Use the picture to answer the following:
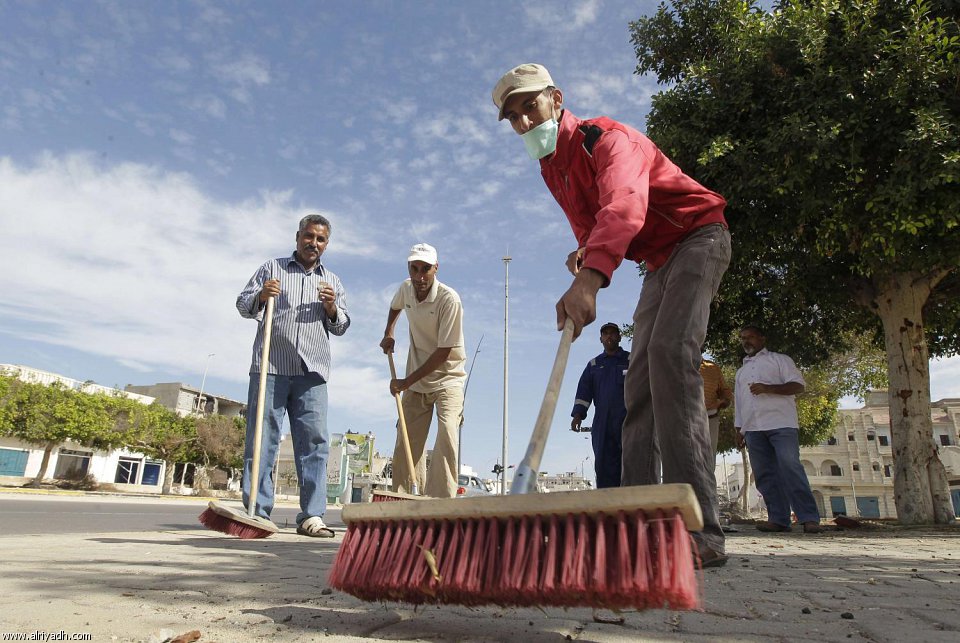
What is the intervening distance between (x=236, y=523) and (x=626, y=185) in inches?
129

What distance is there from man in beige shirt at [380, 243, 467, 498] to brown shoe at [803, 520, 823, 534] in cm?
356

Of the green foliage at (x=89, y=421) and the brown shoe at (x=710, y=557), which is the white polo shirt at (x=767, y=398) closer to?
the brown shoe at (x=710, y=557)

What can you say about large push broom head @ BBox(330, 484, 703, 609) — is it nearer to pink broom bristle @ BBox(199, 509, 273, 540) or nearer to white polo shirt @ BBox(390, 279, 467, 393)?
pink broom bristle @ BBox(199, 509, 273, 540)

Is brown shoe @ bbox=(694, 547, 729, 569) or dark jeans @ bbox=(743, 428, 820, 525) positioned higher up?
dark jeans @ bbox=(743, 428, 820, 525)

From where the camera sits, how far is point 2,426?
34.7 meters

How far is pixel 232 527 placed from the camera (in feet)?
13.1

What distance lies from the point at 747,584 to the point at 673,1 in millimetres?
9285

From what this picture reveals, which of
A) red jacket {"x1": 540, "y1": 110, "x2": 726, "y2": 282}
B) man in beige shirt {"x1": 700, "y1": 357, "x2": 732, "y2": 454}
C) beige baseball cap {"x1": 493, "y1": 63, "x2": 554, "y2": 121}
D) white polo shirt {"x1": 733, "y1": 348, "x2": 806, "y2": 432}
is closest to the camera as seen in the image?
red jacket {"x1": 540, "y1": 110, "x2": 726, "y2": 282}

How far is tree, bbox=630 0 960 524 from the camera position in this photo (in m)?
6.64

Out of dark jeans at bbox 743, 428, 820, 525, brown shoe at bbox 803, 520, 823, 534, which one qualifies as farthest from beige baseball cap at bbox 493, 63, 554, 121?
brown shoe at bbox 803, 520, 823, 534

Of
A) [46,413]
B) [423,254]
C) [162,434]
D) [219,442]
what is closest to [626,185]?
[423,254]

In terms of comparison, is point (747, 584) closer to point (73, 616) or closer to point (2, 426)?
point (73, 616)

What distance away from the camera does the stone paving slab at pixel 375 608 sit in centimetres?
153

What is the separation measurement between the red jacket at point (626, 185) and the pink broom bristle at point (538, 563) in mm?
1123
